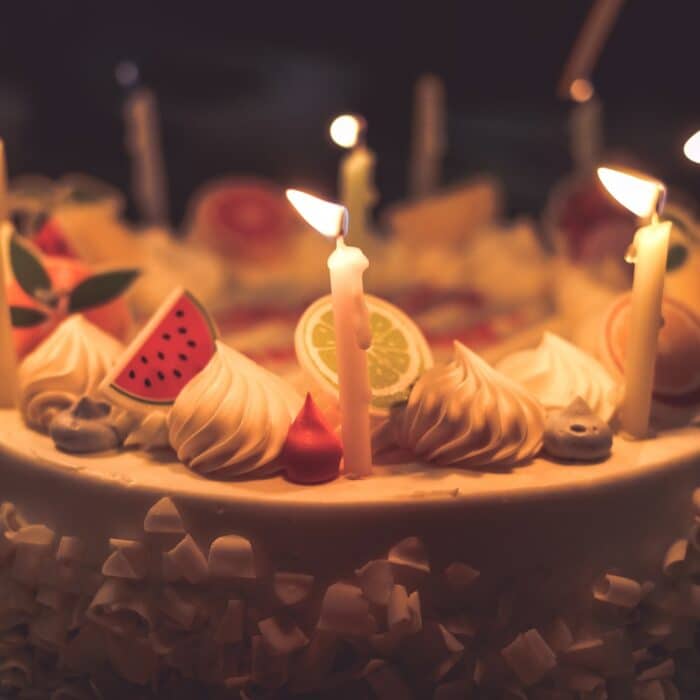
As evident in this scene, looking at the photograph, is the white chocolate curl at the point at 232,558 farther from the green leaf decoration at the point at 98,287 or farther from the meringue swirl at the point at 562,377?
the green leaf decoration at the point at 98,287

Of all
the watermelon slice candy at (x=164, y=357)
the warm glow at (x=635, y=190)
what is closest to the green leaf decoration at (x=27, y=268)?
the watermelon slice candy at (x=164, y=357)

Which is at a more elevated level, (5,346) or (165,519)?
(5,346)

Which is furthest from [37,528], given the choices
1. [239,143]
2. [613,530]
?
[239,143]

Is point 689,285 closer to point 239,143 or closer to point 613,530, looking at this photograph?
point 613,530

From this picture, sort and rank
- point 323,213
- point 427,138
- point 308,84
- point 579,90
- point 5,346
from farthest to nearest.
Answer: point 308,84
point 427,138
point 579,90
point 5,346
point 323,213

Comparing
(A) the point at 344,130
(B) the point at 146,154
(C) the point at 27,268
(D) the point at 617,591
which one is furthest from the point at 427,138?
(D) the point at 617,591

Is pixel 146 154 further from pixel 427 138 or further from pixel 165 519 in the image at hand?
pixel 165 519
